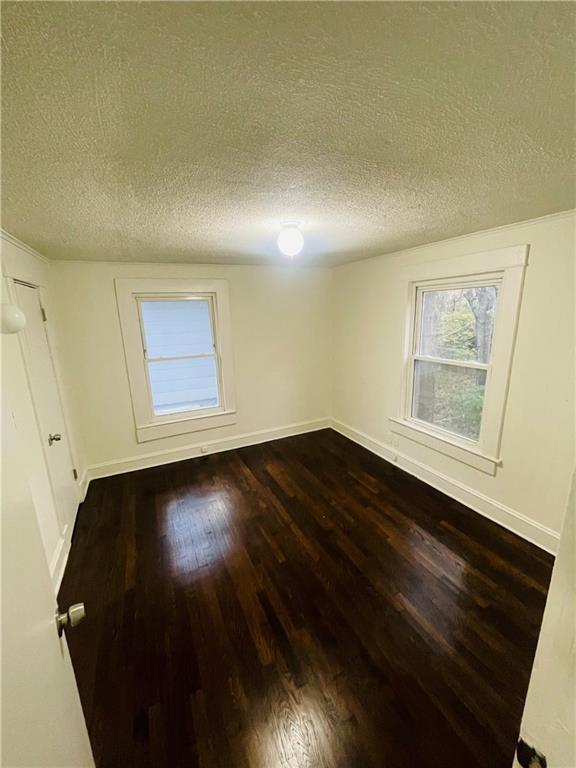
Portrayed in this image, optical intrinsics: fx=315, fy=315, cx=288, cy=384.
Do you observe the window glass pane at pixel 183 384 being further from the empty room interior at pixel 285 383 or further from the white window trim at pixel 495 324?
the white window trim at pixel 495 324

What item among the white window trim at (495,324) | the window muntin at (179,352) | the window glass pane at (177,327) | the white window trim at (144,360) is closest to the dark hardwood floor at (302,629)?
the white window trim at (495,324)

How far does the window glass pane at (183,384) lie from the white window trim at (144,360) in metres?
0.09

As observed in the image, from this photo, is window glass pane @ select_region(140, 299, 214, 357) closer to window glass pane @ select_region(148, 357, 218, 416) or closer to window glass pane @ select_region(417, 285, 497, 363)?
window glass pane @ select_region(148, 357, 218, 416)

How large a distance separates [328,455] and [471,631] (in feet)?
7.09

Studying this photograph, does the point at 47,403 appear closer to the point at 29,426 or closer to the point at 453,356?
the point at 29,426

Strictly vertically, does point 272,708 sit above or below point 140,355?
below

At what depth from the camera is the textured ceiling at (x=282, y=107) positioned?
0.62 metres

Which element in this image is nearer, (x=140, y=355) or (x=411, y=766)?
(x=411, y=766)

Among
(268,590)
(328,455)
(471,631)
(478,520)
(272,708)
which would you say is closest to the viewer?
(272,708)

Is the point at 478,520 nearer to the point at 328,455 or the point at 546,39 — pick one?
the point at 328,455

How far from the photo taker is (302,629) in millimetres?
1711

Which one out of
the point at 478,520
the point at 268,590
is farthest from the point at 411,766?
the point at 478,520

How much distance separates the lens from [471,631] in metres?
1.68

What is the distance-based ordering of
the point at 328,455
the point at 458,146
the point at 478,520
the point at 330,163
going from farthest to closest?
1. the point at 328,455
2. the point at 478,520
3. the point at 330,163
4. the point at 458,146
